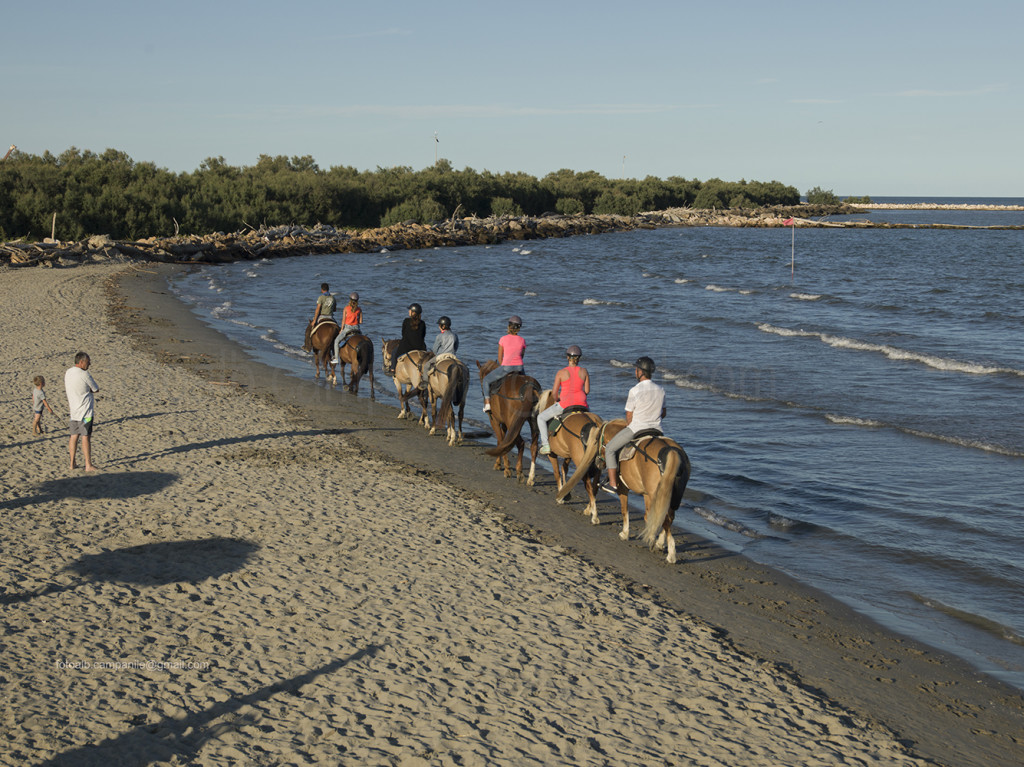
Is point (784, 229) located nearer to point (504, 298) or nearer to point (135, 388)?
point (504, 298)

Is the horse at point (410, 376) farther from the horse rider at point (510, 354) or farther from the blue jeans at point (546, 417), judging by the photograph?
the blue jeans at point (546, 417)

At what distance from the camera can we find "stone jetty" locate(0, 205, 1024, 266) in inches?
1907

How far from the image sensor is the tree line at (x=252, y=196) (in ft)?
197

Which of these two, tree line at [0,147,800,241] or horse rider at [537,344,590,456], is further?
tree line at [0,147,800,241]

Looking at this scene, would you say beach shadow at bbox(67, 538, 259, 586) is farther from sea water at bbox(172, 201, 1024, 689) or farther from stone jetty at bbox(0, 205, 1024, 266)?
stone jetty at bbox(0, 205, 1024, 266)

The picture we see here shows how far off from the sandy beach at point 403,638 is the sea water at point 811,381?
1530mm

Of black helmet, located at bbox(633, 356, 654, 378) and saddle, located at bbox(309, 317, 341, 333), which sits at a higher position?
black helmet, located at bbox(633, 356, 654, 378)

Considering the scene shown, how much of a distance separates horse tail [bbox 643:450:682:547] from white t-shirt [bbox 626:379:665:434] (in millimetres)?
564

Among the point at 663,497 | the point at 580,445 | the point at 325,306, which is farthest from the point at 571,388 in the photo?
the point at 325,306

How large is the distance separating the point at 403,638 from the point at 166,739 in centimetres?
221

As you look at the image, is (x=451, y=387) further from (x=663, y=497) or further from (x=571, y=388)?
(x=663, y=497)

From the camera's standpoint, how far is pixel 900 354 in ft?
85.5

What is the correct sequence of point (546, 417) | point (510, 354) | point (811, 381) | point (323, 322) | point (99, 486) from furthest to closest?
point (811, 381)
point (323, 322)
point (510, 354)
point (546, 417)
point (99, 486)

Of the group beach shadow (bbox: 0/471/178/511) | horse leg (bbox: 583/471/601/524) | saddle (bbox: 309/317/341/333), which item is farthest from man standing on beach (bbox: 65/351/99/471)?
saddle (bbox: 309/317/341/333)
